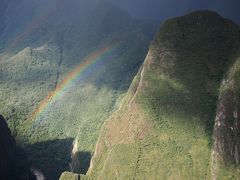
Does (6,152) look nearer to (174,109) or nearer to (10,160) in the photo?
(10,160)

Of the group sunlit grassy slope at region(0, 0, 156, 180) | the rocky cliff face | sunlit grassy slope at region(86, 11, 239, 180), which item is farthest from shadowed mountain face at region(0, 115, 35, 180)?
the rocky cliff face

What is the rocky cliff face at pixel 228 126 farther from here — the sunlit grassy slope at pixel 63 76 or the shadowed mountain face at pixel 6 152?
the shadowed mountain face at pixel 6 152

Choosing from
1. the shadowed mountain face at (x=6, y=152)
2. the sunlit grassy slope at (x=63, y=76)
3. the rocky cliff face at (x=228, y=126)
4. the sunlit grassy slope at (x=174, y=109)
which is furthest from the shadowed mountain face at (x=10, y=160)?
the rocky cliff face at (x=228, y=126)

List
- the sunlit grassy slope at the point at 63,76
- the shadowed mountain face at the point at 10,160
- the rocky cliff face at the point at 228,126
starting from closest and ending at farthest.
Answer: the rocky cliff face at the point at 228,126, the shadowed mountain face at the point at 10,160, the sunlit grassy slope at the point at 63,76

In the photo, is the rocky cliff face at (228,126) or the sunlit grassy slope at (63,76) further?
the sunlit grassy slope at (63,76)

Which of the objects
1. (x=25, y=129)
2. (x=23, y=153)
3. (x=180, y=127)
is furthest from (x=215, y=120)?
(x=25, y=129)

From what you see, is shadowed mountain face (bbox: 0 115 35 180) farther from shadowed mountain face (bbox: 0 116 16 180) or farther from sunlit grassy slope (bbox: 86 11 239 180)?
sunlit grassy slope (bbox: 86 11 239 180)
